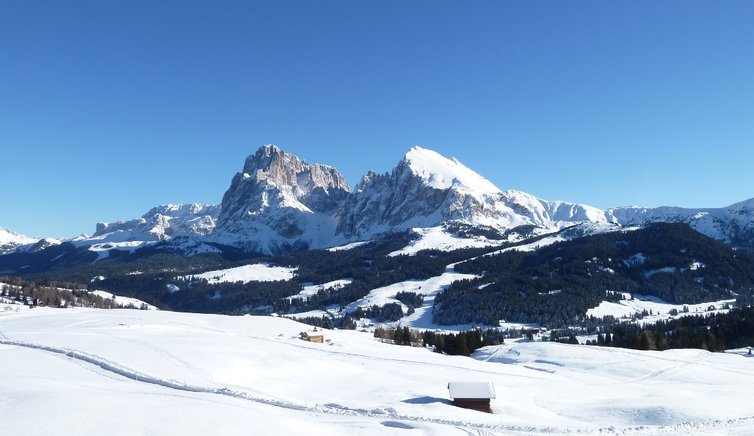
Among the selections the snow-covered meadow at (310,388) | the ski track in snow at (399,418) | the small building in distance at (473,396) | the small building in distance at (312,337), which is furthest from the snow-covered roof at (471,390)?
the small building in distance at (312,337)

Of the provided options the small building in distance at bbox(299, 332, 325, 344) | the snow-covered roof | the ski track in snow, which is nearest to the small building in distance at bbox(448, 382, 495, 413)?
the snow-covered roof

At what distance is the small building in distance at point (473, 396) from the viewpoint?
43.0 metres

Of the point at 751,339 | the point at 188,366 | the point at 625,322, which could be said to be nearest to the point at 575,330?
the point at 625,322

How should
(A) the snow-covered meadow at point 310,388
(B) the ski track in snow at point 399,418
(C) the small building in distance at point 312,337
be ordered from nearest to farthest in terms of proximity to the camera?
1. (A) the snow-covered meadow at point 310,388
2. (B) the ski track in snow at point 399,418
3. (C) the small building in distance at point 312,337

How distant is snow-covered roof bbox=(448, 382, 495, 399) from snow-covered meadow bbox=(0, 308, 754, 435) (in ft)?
4.08

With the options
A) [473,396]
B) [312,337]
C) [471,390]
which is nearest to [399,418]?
[473,396]

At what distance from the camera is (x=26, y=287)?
616 feet

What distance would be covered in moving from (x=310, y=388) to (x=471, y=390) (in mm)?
14866

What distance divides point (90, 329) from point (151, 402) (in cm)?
5300

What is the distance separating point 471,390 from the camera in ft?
146

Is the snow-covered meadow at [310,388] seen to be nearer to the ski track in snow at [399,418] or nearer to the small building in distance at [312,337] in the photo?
the ski track in snow at [399,418]

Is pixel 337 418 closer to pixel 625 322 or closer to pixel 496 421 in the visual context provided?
pixel 496 421

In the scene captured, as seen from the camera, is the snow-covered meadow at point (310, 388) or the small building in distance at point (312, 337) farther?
the small building in distance at point (312, 337)

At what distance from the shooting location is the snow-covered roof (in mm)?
43281
